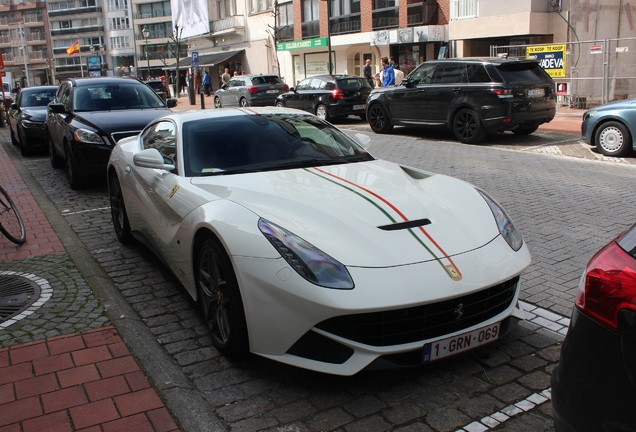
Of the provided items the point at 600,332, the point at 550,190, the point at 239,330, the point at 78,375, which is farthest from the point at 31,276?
the point at 550,190

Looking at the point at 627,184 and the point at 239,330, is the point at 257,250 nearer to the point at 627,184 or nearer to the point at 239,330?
the point at 239,330

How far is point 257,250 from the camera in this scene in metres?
3.22

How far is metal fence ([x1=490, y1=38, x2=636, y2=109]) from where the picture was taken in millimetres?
17391

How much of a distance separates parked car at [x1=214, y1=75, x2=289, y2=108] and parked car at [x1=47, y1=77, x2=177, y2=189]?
14.9 meters

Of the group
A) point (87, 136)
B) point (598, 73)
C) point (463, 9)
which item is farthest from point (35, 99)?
point (463, 9)

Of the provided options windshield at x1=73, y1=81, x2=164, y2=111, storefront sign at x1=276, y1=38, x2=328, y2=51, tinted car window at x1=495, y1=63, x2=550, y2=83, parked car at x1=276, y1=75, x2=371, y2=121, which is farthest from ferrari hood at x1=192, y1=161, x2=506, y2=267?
storefront sign at x1=276, y1=38, x2=328, y2=51

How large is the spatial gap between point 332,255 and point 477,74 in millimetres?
11088

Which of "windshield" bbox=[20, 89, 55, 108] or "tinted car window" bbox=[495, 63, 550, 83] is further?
"windshield" bbox=[20, 89, 55, 108]

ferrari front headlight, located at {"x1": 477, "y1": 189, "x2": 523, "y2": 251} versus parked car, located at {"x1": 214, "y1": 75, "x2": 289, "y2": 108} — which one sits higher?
parked car, located at {"x1": 214, "y1": 75, "x2": 289, "y2": 108}

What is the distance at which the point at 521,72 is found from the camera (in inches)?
512

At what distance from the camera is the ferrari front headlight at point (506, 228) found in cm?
361

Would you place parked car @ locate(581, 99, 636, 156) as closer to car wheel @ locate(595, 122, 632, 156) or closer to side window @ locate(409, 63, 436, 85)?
car wheel @ locate(595, 122, 632, 156)

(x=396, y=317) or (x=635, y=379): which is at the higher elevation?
(x=635, y=379)

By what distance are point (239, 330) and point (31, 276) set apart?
2.75 m
